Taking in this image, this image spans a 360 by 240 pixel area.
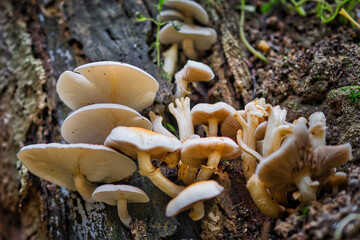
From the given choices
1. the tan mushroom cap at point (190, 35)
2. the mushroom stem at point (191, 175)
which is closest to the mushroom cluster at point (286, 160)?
the mushroom stem at point (191, 175)

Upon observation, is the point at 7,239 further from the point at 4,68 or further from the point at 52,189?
the point at 4,68

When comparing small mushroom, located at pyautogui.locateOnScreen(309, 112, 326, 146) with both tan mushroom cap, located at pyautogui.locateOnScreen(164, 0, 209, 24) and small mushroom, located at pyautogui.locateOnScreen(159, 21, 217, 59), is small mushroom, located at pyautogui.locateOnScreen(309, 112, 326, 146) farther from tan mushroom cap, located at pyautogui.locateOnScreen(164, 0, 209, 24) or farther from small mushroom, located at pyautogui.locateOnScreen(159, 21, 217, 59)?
tan mushroom cap, located at pyautogui.locateOnScreen(164, 0, 209, 24)

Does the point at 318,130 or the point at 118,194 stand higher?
the point at 318,130

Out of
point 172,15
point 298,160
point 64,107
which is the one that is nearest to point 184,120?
point 298,160

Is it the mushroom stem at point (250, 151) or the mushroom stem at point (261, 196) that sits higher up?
the mushroom stem at point (250, 151)

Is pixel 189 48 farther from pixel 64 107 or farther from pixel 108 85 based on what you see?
pixel 64 107

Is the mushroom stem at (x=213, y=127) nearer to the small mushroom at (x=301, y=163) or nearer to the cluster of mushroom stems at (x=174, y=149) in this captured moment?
the cluster of mushroom stems at (x=174, y=149)
